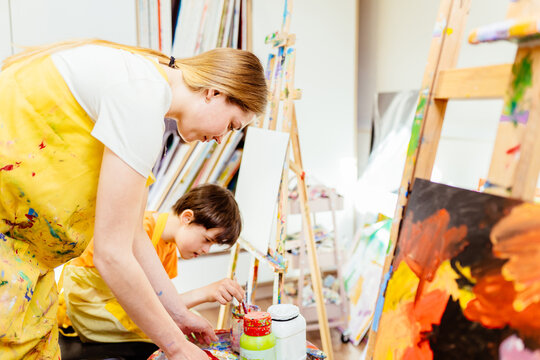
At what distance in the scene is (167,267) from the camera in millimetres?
1801

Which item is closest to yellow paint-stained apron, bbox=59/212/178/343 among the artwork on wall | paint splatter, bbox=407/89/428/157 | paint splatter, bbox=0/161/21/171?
paint splatter, bbox=0/161/21/171

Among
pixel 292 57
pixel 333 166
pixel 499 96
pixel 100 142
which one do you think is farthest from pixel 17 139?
pixel 333 166

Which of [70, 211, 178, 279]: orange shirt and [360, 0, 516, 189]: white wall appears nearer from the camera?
[70, 211, 178, 279]: orange shirt

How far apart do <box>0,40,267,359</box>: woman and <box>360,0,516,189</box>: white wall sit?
5.54 ft

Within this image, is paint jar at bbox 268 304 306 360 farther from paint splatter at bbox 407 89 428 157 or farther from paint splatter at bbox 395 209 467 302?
paint splatter at bbox 407 89 428 157

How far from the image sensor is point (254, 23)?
2.80 m

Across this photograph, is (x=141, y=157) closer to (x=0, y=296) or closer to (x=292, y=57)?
(x=0, y=296)

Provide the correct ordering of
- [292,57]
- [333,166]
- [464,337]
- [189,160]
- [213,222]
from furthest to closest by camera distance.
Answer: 1. [333,166]
2. [189,160]
3. [292,57]
4. [213,222]
5. [464,337]

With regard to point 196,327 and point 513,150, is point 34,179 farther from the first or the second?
point 513,150

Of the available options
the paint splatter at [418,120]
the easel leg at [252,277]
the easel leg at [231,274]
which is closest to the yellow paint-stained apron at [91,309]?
the easel leg at [252,277]

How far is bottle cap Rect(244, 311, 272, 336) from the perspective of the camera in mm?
1172

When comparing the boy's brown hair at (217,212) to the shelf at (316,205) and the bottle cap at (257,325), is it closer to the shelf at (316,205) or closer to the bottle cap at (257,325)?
the bottle cap at (257,325)

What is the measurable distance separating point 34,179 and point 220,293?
744mm

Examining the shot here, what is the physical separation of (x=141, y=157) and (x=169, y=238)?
917 mm
